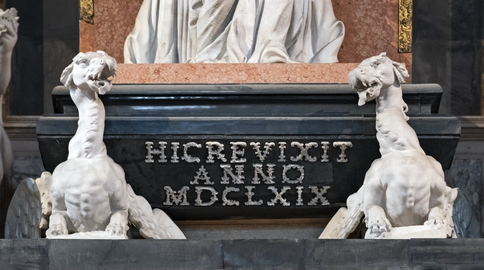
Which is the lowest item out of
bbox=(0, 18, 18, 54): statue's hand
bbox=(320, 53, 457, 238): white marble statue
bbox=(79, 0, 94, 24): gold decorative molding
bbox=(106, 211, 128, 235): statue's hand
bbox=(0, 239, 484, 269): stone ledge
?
bbox=(0, 239, 484, 269): stone ledge

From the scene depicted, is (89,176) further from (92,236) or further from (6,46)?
(6,46)

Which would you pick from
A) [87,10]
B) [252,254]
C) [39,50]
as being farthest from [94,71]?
[39,50]

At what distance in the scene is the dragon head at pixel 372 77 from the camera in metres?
6.20

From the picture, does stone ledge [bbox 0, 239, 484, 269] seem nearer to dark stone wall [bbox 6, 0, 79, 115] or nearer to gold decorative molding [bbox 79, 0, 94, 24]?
gold decorative molding [bbox 79, 0, 94, 24]

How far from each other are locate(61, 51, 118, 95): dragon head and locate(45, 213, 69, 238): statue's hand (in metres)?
0.74

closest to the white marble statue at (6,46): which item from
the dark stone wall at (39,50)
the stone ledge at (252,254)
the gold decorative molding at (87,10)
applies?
the gold decorative molding at (87,10)

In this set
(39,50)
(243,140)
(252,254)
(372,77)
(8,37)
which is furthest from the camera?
(39,50)

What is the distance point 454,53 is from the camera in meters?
9.30

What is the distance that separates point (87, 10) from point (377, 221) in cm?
272

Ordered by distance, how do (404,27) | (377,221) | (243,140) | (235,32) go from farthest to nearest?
(404,27) → (235,32) → (243,140) → (377,221)

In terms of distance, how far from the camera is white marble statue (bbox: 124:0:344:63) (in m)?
7.21

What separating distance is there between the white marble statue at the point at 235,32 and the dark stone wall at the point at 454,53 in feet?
6.56

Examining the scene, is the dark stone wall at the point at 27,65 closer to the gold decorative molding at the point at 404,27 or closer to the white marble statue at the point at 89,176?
the white marble statue at the point at 89,176

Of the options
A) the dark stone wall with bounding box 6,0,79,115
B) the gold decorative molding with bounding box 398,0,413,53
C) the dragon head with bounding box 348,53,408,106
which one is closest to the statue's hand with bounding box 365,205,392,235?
the dragon head with bounding box 348,53,408,106
